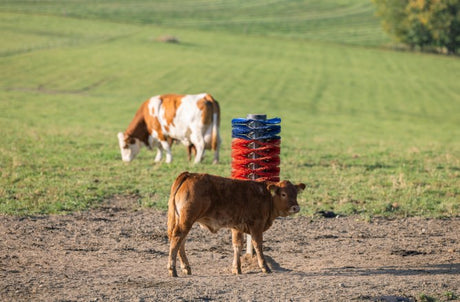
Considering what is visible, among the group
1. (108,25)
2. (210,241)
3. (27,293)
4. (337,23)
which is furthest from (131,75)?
(337,23)

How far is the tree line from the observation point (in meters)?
86.3

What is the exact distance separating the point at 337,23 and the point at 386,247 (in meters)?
103

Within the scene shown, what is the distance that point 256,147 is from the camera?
11.0 metres

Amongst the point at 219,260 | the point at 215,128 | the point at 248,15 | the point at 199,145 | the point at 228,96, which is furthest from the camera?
the point at 248,15

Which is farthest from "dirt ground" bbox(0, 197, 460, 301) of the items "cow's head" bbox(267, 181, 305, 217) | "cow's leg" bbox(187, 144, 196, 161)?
"cow's leg" bbox(187, 144, 196, 161)

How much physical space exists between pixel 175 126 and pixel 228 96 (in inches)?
1129

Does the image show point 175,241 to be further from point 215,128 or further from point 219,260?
point 215,128

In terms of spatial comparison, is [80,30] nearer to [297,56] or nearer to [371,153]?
[297,56]

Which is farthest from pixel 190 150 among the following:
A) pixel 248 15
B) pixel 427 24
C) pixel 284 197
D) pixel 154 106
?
pixel 248 15

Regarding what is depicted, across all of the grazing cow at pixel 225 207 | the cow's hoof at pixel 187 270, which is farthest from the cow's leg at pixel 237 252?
the cow's hoof at pixel 187 270

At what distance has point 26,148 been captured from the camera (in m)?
22.5

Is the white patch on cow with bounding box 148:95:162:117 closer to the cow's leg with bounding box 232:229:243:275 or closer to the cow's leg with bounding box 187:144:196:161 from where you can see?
the cow's leg with bounding box 187:144:196:161

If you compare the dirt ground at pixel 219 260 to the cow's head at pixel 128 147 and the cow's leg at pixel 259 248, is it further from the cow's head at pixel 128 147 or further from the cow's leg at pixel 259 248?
the cow's head at pixel 128 147

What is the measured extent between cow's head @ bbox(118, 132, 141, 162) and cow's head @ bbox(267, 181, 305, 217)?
11.8 metres
